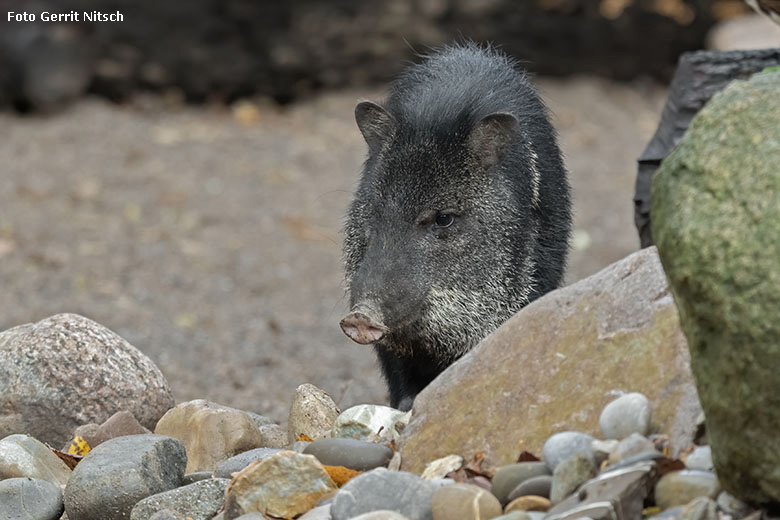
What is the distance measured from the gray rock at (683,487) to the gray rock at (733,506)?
3 cm

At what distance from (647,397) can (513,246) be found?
1554mm

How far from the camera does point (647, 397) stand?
321cm

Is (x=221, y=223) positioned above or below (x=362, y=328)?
above

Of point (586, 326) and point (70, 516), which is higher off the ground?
point (586, 326)

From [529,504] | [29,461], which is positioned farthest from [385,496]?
[29,461]

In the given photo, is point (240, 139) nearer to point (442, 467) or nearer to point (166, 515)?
point (166, 515)

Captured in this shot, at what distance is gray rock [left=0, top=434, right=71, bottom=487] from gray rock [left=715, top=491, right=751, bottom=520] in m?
2.23

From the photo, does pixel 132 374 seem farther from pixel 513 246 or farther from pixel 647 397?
pixel 647 397

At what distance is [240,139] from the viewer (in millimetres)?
11656

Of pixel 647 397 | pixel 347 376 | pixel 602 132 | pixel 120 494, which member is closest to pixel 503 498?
pixel 647 397

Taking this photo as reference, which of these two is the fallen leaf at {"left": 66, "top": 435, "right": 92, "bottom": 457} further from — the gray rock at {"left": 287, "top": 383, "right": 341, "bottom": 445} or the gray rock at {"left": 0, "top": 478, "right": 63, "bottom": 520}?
the gray rock at {"left": 287, "top": 383, "right": 341, "bottom": 445}

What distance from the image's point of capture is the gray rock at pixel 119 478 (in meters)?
3.58

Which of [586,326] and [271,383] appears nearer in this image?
[586,326]

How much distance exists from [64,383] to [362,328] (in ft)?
4.02
